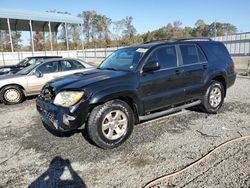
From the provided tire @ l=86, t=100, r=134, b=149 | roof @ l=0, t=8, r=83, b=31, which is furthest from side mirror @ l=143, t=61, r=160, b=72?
roof @ l=0, t=8, r=83, b=31

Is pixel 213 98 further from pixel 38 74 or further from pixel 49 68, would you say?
pixel 49 68

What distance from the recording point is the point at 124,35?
5572 cm

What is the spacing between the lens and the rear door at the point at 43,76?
8.55 m

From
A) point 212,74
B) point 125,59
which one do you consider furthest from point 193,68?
point 125,59

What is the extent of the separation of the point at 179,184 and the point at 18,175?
2.30 m

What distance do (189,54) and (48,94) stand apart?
321 centimetres

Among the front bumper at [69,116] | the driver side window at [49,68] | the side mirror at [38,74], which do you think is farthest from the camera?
the driver side window at [49,68]

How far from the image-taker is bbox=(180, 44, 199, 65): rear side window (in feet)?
17.7

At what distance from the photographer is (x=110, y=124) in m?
4.29

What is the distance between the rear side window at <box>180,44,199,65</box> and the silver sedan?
488 cm

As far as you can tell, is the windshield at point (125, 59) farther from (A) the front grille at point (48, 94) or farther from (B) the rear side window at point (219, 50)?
(B) the rear side window at point (219, 50)

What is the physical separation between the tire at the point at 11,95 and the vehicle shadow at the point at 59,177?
5380 millimetres

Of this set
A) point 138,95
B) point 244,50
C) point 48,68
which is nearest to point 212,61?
point 138,95

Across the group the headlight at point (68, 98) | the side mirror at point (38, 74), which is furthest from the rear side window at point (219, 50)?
the side mirror at point (38, 74)
